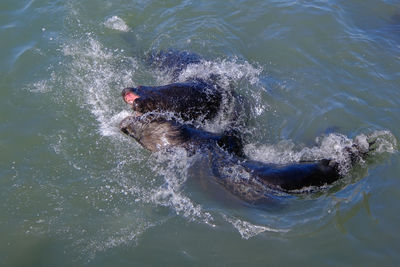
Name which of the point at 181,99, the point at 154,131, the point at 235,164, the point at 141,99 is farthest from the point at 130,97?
the point at 235,164

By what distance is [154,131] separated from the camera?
21.7ft

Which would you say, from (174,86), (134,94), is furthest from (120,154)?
(174,86)

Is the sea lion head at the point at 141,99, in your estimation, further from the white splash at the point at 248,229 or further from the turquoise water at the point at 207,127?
the white splash at the point at 248,229

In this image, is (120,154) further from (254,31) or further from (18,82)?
(254,31)

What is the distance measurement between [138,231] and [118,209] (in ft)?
1.69

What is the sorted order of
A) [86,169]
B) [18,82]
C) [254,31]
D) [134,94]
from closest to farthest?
[86,169] → [134,94] → [18,82] → [254,31]

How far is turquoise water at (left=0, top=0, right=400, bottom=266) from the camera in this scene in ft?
17.0

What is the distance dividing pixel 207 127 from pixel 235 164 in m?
1.25

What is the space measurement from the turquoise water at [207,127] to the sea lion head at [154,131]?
22cm

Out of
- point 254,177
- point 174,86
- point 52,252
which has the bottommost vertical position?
point 52,252

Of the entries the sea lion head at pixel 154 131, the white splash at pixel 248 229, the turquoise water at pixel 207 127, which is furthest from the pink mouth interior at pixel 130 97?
the white splash at pixel 248 229

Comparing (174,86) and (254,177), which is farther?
(174,86)

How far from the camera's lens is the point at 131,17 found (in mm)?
10023

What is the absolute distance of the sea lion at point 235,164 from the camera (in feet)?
18.9
